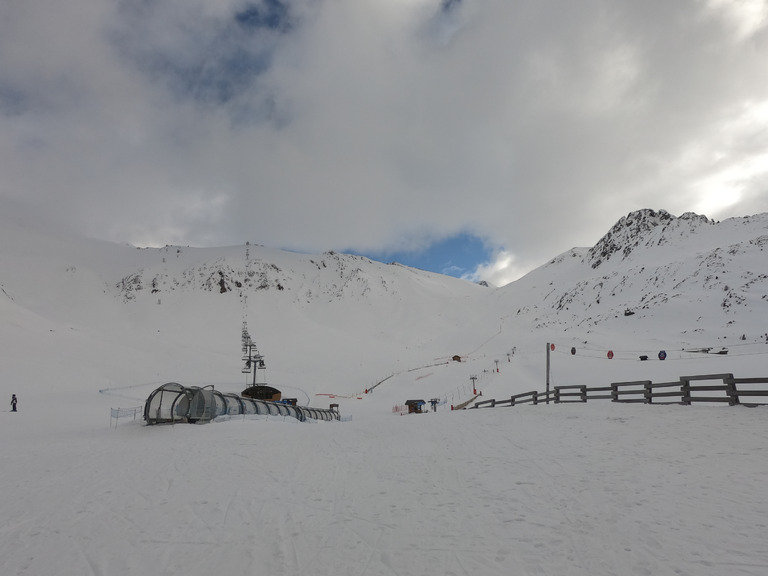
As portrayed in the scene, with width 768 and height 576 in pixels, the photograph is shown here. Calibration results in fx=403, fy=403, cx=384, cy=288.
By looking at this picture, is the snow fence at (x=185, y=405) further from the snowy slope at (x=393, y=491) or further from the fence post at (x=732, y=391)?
the fence post at (x=732, y=391)

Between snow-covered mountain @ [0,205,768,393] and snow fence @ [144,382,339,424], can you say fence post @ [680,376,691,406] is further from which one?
snow-covered mountain @ [0,205,768,393]

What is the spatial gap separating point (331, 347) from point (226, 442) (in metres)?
94.8

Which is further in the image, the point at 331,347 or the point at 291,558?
the point at 331,347

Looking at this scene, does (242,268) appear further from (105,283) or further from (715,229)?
(715,229)

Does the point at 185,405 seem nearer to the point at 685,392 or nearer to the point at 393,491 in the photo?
the point at 393,491

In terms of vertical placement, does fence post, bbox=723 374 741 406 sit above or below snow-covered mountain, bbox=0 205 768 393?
below

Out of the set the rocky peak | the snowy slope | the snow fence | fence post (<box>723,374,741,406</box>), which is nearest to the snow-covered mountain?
the rocky peak

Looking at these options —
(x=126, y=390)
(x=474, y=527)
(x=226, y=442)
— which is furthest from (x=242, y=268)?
(x=474, y=527)

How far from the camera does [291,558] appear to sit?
5973 mm

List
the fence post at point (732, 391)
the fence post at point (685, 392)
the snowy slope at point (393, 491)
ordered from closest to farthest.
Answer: the snowy slope at point (393, 491) → the fence post at point (732, 391) → the fence post at point (685, 392)

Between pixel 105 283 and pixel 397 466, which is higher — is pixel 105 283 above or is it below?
above

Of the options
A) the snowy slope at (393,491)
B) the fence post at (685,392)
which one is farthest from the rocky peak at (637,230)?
the fence post at (685,392)

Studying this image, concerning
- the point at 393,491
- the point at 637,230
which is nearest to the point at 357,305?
the point at 637,230

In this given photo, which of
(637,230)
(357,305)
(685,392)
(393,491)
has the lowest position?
Result: (393,491)
